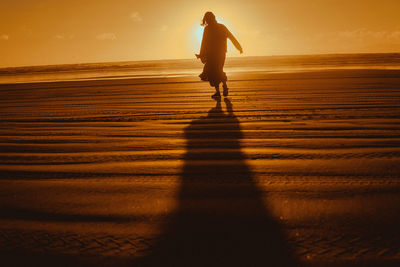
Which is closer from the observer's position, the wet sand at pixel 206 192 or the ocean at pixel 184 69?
the wet sand at pixel 206 192

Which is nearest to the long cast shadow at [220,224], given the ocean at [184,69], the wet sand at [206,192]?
the wet sand at [206,192]

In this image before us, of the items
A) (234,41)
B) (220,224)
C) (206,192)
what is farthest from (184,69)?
(220,224)

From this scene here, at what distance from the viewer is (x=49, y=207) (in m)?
1.70

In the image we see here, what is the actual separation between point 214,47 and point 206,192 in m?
4.45

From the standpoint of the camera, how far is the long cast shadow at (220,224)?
124 centimetres

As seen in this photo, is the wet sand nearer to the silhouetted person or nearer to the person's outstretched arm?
the silhouetted person

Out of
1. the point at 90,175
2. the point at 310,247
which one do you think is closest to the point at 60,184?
the point at 90,175

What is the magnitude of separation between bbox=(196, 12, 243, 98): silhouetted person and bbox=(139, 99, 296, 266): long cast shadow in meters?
3.64

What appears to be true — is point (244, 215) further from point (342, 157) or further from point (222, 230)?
point (342, 157)

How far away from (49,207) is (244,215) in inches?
46.3

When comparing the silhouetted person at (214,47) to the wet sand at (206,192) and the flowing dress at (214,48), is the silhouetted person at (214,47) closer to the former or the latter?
the flowing dress at (214,48)

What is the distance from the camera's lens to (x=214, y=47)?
5.69 meters

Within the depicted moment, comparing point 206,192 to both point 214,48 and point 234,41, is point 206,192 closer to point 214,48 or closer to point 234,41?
point 214,48

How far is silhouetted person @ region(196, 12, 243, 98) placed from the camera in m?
5.55
